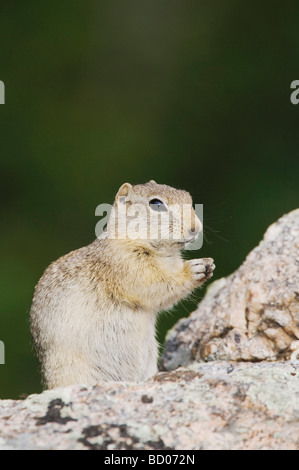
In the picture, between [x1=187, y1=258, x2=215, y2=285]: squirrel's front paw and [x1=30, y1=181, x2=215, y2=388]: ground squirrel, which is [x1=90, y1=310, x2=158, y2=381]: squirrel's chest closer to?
[x1=30, y1=181, x2=215, y2=388]: ground squirrel

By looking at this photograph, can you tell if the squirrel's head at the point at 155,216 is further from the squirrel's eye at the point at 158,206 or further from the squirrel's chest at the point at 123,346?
the squirrel's chest at the point at 123,346

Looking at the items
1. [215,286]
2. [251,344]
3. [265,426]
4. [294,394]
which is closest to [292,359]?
[251,344]

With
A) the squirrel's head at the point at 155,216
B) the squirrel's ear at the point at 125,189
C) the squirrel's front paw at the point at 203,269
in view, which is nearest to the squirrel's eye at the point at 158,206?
the squirrel's head at the point at 155,216

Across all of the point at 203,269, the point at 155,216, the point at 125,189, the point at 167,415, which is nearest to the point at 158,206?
the point at 155,216

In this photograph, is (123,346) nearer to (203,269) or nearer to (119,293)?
(119,293)

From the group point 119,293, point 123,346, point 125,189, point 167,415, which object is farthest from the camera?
point 125,189

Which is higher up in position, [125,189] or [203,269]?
[125,189]
